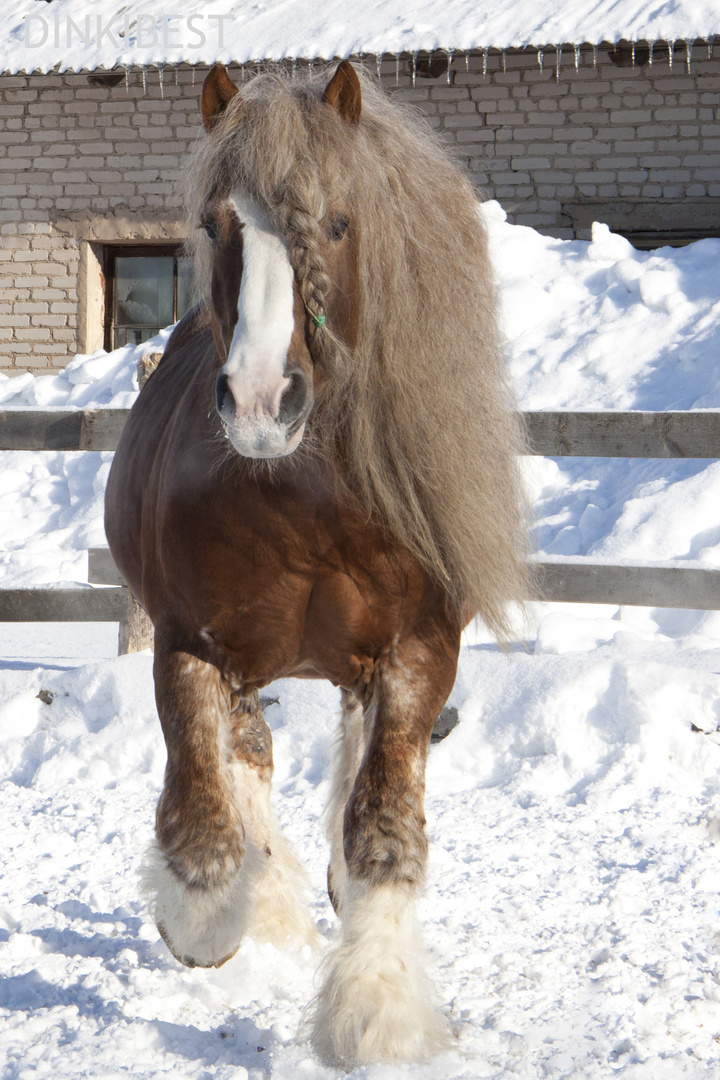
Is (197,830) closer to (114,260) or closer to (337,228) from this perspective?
(337,228)

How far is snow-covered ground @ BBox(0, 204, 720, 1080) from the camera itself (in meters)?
1.86

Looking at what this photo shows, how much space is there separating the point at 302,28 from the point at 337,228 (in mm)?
9954

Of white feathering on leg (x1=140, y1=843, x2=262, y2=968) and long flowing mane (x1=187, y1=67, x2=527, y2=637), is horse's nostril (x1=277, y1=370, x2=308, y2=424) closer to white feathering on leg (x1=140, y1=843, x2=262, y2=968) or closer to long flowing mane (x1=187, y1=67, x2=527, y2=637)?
long flowing mane (x1=187, y1=67, x2=527, y2=637)

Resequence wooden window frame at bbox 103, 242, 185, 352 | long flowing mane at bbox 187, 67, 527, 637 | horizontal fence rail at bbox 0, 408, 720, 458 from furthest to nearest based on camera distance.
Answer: wooden window frame at bbox 103, 242, 185, 352 < horizontal fence rail at bbox 0, 408, 720, 458 < long flowing mane at bbox 187, 67, 527, 637

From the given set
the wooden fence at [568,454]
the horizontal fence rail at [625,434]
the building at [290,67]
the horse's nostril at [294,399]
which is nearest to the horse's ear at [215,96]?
the horse's nostril at [294,399]

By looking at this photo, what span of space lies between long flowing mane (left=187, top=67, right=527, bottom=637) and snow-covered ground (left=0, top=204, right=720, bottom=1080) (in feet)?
1.76

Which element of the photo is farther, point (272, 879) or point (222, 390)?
point (272, 879)

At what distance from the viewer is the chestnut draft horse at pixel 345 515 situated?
5.51 feet

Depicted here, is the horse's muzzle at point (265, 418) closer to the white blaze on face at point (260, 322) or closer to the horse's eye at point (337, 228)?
the white blaze on face at point (260, 322)

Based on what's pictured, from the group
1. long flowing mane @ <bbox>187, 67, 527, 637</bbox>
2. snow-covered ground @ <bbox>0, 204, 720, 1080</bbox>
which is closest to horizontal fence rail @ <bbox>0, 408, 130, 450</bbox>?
snow-covered ground @ <bbox>0, 204, 720, 1080</bbox>

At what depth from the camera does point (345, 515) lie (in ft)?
6.10

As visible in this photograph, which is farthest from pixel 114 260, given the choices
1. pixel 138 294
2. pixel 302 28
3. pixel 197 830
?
pixel 197 830

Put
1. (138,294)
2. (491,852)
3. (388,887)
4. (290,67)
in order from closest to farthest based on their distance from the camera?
1. (388,887)
2. (491,852)
3. (290,67)
4. (138,294)

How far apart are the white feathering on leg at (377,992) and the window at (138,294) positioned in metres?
9.78
